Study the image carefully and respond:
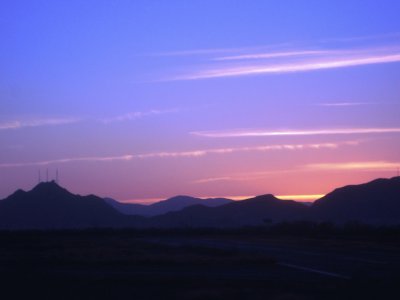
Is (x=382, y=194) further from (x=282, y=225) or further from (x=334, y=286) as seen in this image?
(x=334, y=286)

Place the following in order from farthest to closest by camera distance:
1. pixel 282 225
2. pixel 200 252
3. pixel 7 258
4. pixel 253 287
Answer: pixel 282 225 < pixel 200 252 < pixel 7 258 < pixel 253 287

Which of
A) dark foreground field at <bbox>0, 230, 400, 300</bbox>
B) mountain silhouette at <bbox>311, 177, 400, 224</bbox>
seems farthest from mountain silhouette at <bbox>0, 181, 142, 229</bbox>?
dark foreground field at <bbox>0, 230, 400, 300</bbox>

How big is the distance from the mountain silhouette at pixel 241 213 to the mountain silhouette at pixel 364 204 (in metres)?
5.96

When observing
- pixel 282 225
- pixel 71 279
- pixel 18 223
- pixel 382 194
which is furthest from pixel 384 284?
pixel 18 223

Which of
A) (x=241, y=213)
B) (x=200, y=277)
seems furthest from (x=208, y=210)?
(x=200, y=277)

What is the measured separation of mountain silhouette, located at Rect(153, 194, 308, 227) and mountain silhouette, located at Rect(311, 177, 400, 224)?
5957mm

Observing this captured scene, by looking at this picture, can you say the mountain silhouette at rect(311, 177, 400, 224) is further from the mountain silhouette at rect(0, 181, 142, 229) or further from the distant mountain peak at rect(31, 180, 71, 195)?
the distant mountain peak at rect(31, 180, 71, 195)

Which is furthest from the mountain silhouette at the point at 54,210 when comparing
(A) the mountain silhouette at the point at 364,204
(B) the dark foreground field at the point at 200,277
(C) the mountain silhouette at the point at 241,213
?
(B) the dark foreground field at the point at 200,277

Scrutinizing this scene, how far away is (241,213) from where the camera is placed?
479ft

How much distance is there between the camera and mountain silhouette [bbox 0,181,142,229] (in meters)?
133

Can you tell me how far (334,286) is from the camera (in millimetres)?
22172

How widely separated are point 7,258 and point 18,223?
9831 centimetres

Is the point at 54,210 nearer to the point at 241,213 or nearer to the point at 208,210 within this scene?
Result: the point at 208,210

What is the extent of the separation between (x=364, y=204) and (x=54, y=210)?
171 feet
